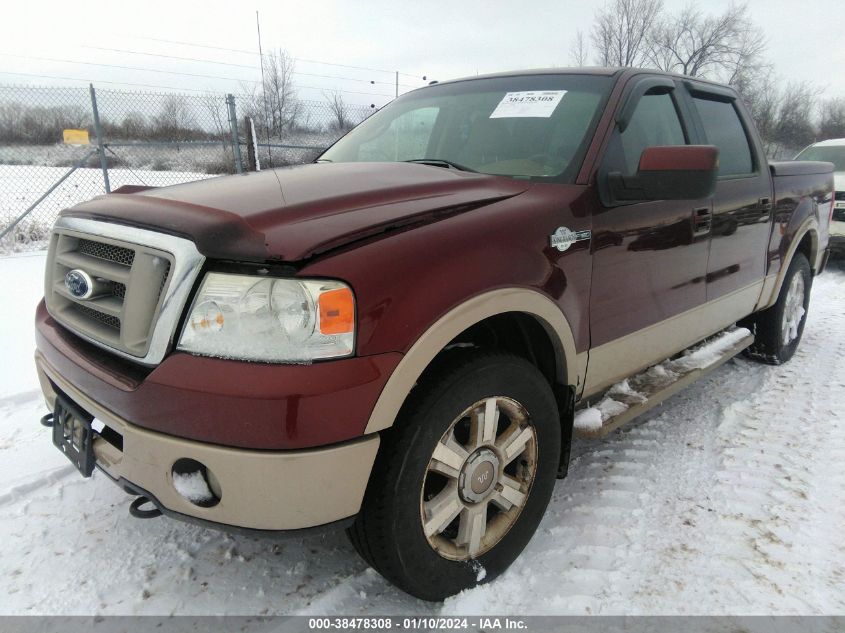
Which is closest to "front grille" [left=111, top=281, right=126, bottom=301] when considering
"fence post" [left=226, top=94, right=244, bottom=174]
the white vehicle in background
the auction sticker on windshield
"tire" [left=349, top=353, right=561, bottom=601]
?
"tire" [left=349, top=353, right=561, bottom=601]

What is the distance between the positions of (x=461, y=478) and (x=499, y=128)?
5.33 ft

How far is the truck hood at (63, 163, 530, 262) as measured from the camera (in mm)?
1511

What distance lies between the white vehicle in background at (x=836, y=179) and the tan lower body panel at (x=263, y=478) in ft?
26.9

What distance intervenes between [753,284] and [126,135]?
14.4m

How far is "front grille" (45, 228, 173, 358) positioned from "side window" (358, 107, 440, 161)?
1446 mm

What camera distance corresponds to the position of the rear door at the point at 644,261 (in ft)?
7.62

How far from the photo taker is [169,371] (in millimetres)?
1505

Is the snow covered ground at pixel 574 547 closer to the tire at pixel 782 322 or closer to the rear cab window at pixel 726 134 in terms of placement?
the tire at pixel 782 322

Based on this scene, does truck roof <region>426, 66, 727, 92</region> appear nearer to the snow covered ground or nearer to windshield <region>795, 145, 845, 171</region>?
the snow covered ground

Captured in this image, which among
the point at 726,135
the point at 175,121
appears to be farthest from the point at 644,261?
the point at 175,121

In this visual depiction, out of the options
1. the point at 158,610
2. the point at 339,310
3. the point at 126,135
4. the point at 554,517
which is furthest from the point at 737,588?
the point at 126,135

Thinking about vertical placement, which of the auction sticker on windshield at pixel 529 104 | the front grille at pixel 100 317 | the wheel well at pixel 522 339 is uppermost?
the auction sticker on windshield at pixel 529 104

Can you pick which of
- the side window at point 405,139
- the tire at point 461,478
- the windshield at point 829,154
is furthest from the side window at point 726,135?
the windshield at point 829,154

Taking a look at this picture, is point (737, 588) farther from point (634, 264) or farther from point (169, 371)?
point (169, 371)
